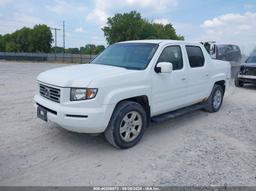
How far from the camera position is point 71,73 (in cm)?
416

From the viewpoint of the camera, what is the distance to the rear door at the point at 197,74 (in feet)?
17.9

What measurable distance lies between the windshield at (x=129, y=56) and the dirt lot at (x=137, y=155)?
1465 mm

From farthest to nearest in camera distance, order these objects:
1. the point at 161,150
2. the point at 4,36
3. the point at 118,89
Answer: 1. the point at 4,36
2. the point at 161,150
3. the point at 118,89

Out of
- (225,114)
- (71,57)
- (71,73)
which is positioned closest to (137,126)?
(71,73)

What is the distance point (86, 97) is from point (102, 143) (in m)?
1.14

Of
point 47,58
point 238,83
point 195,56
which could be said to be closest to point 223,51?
point 238,83

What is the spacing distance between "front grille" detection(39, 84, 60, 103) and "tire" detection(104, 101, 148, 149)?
0.95 m

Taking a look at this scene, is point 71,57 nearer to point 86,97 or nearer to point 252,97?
point 252,97

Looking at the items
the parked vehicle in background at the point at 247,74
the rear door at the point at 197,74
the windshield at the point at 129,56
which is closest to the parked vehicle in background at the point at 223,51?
the parked vehicle in background at the point at 247,74

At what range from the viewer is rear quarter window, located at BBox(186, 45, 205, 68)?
550 centimetres

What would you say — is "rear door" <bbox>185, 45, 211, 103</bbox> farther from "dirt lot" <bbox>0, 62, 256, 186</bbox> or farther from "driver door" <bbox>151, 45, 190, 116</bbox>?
"dirt lot" <bbox>0, 62, 256, 186</bbox>

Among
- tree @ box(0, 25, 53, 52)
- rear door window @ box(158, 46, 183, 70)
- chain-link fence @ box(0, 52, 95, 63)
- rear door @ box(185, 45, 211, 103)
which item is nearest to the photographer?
rear door window @ box(158, 46, 183, 70)

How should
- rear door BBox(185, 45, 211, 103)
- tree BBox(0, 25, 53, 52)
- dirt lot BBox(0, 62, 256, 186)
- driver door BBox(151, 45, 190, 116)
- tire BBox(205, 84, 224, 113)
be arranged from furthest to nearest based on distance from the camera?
tree BBox(0, 25, 53, 52) → tire BBox(205, 84, 224, 113) → rear door BBox(185, 45, 211, 103) → driver door BBox(151, 45, 190, 116) → dirt lot BBox(0, 62, 256, 186)

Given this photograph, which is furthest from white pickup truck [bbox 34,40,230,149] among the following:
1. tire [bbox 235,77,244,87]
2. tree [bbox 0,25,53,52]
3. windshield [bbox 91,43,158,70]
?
tree [bbox 0,25,53,52]
